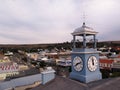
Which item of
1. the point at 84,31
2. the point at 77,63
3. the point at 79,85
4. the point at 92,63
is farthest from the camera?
the point at 84,31

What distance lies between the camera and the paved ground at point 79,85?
10.9m

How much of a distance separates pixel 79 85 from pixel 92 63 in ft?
7.01

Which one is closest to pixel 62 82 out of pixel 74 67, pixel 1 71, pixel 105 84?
pixel 74 67

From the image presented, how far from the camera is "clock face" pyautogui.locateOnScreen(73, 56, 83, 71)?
512 inches

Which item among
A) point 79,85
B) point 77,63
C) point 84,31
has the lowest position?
point 79,85

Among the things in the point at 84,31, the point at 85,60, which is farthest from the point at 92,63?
the point at 84,31

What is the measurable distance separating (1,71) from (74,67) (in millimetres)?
33359

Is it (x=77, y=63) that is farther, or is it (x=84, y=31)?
(x=84, y=31)

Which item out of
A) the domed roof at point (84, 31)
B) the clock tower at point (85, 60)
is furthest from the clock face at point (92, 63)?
the domed roof at point (84, 31)

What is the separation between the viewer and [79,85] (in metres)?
11.7

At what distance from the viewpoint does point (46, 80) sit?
574 inches

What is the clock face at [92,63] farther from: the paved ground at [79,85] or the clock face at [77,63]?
the paved ground at [79,85]

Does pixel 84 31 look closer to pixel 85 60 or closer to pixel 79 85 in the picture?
pixel 85 60

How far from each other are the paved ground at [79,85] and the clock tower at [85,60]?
0.86 meters
